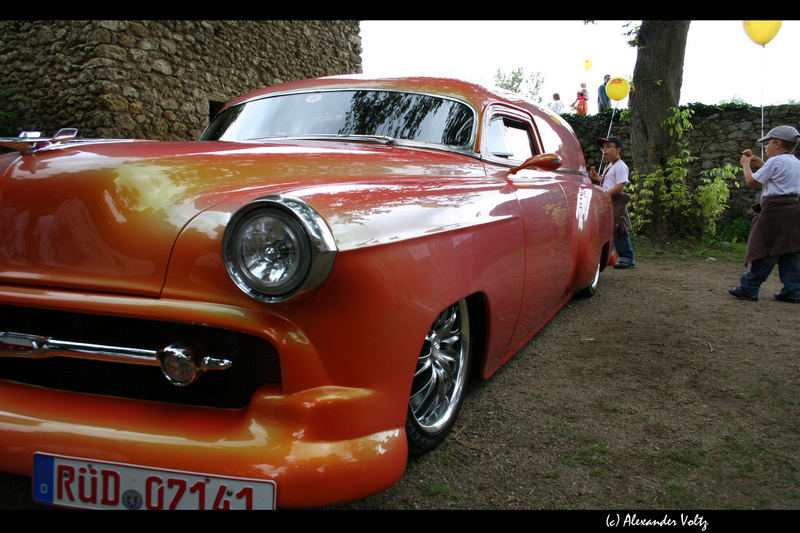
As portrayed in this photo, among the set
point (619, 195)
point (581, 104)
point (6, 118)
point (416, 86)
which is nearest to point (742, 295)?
point (619, 195)

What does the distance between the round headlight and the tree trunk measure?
26.1 ft

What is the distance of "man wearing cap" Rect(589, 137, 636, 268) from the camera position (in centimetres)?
650

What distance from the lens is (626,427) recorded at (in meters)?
2.30

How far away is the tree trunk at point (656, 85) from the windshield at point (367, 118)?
6.37m

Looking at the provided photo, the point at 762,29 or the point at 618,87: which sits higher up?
the point at 762,29

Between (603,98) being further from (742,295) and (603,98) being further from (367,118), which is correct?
(367,118)

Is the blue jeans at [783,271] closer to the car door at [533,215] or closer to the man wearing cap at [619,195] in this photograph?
the man wearing cap at [619,195]

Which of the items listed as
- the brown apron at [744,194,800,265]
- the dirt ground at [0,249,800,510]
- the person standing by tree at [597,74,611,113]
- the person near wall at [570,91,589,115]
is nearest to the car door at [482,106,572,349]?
the dirt ground at [0,249,800,510]

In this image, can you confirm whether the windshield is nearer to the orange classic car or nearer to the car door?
the car door

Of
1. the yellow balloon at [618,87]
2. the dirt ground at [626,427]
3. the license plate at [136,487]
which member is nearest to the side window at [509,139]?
the dirt ground at [626,427]

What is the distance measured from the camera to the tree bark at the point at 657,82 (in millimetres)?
7805

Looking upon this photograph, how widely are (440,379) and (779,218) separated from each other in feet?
13.3

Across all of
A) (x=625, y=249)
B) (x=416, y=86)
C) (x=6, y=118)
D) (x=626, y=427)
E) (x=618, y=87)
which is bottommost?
(x=626, y=427)

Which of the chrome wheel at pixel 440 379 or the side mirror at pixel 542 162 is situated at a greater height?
the side mirror at pixel 542 162
